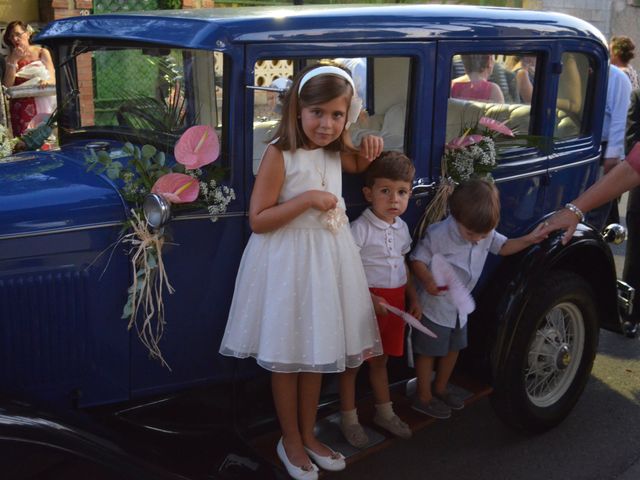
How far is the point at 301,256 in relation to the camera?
2.63 metres

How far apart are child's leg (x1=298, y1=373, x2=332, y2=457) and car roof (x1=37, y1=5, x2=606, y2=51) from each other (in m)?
1.15

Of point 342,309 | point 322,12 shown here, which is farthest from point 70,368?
point 322,12

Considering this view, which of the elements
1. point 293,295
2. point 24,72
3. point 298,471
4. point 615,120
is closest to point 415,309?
point 293,295


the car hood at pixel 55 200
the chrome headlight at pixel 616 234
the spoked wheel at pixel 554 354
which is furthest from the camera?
the chrome headlight at pixel 616 234

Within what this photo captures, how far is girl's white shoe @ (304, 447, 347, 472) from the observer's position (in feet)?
9.02

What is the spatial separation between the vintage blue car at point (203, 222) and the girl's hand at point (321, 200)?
0.22 metres

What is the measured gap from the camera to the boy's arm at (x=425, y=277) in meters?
3.05

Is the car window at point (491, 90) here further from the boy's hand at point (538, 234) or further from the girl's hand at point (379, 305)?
the girl's hand at point (379, 305)

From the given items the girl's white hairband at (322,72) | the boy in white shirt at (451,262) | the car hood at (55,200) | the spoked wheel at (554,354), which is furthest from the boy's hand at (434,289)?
the car hood at (55,200)

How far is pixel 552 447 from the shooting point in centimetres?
361

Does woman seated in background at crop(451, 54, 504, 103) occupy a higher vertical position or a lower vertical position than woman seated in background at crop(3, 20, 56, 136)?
higher

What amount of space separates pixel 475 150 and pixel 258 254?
1.07m

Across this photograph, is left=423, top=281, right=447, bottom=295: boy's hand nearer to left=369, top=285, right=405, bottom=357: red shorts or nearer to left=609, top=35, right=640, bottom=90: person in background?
left=369, top=285, right=405, bottom=357: red shorts

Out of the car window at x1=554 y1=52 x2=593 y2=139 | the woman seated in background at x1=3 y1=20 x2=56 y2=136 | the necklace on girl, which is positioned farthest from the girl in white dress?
the woman seated in background at x1=3 y1=20 x2=56 y2=136
